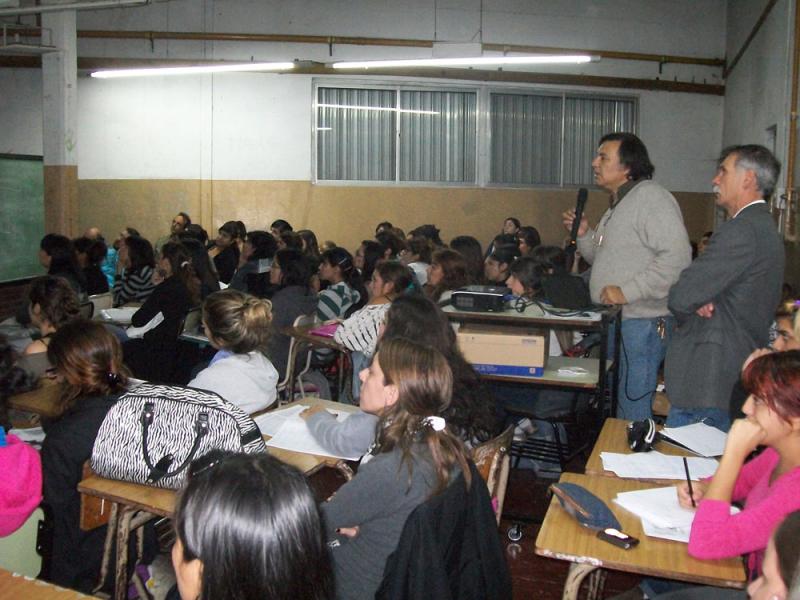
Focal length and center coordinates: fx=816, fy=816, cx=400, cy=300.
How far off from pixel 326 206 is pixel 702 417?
759 centimetres

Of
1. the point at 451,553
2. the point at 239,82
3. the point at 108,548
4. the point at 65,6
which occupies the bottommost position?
the point at 108,548

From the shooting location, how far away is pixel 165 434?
7.67 ft

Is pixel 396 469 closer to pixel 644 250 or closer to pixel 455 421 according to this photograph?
pixel 455 421

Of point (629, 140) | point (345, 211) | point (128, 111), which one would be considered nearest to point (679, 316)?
point (629, 140)

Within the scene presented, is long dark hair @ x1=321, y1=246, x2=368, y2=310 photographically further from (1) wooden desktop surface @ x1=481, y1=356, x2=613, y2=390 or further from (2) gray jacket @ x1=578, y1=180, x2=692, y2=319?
(2) gray jacket @ x1=578, y1=180, x2=692, y2=319

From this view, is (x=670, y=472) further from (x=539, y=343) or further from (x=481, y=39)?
(x=481, y=39)

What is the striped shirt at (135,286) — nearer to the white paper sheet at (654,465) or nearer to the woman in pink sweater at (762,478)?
the white paper sheet at (654,465)

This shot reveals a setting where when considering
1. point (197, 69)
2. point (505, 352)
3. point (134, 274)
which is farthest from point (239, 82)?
point (505, 352)

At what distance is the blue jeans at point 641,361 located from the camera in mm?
3578

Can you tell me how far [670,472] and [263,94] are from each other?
853cm

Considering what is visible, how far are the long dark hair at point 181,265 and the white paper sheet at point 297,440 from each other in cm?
255

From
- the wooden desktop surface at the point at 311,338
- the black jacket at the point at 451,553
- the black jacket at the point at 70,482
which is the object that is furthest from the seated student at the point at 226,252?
the black jacket at the point at 451,553

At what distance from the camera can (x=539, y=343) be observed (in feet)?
12.2

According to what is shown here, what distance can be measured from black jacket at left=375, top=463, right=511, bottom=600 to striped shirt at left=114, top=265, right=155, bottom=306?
471 cm
